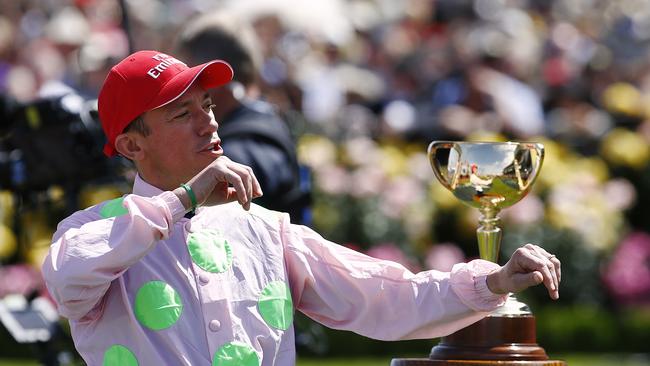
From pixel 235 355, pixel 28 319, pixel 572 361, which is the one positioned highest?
pixel 235 355

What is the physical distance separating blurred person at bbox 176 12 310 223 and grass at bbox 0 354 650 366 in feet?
14.1

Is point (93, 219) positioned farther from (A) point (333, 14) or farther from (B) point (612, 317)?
(A) point (333, 14)

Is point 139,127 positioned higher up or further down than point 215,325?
higher up

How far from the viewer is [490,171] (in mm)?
4719

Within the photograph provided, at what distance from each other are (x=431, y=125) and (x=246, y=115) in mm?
6435

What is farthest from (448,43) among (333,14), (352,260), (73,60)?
(352,260)

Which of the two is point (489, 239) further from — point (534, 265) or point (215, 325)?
point (215, 325)

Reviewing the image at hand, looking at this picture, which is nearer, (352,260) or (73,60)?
(352,260)

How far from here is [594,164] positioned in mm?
12586

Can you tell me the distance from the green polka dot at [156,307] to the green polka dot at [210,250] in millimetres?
128

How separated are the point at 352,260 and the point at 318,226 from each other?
6.74 meters

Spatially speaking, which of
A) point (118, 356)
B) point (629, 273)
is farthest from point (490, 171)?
point (629, 273)

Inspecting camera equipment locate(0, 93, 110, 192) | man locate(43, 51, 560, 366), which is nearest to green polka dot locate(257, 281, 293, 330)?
man locate(43, 51, 560, 366)

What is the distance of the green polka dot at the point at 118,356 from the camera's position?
165 inches
